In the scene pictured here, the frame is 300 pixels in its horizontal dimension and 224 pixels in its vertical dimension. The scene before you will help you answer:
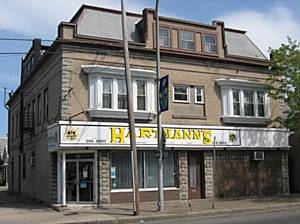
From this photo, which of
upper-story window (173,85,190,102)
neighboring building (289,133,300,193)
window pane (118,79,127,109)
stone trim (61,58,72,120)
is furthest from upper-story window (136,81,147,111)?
neighboring building (289,133,300,193)

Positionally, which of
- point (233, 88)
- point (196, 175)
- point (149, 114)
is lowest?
point (196, 175)

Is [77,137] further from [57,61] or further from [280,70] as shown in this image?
[280,70]

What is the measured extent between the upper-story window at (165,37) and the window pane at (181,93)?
240 cm

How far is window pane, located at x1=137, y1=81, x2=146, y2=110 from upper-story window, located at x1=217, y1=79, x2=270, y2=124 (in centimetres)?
453

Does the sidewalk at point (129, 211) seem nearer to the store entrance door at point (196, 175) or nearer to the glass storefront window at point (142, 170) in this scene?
the store entrance door at point (196, 175)

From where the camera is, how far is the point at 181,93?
25516 mm

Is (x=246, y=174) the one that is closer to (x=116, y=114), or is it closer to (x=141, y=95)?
(x=141, y=95)

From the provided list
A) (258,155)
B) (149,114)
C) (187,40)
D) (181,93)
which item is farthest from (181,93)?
(258,155)

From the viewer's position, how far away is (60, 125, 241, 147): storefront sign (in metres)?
22.1

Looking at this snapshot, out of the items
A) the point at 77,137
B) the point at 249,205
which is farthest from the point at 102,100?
the point at 249,205

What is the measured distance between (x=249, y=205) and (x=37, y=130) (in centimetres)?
1317

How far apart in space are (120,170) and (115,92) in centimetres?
378

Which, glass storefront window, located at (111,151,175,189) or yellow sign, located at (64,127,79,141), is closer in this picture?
yellow sign, located at (64,127,79,141)

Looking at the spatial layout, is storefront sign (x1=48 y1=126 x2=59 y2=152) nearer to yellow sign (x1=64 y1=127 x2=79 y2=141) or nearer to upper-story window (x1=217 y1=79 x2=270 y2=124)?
yellow sign (x1=64 y1=127 x2=79 y2=141)
